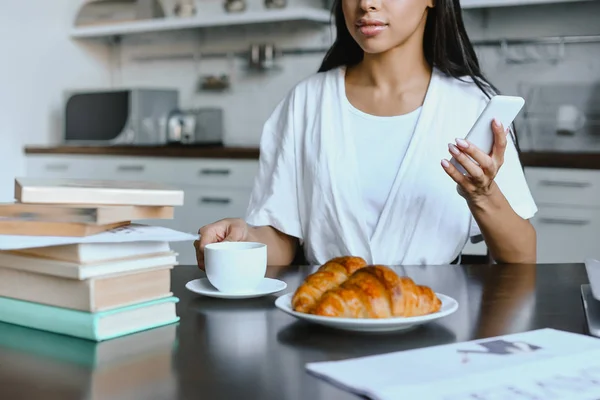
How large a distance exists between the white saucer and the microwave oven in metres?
3.01

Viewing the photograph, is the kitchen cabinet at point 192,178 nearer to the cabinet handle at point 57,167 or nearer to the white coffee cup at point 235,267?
the cabinet handle at point 57,167

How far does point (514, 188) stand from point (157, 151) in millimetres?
2453

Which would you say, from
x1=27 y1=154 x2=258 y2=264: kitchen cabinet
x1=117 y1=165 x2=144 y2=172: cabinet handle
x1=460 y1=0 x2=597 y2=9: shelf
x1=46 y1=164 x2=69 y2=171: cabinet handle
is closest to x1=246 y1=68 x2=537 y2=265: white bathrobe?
x1=460 y1=0 x2=597 y2=9: shelf

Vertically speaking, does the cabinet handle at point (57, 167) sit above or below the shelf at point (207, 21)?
below

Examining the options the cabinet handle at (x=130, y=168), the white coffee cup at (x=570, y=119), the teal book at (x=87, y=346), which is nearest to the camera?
the teal book at (x=87, y=346)

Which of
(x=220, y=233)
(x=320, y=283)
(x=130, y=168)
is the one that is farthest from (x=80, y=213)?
(x=130, y=168)

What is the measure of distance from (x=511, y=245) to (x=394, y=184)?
260 mm

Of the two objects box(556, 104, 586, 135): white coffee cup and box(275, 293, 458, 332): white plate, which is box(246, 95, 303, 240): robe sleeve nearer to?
box(275, 293, 458, 332): white plate

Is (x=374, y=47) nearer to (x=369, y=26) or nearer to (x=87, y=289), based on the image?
(x=369, y=26)

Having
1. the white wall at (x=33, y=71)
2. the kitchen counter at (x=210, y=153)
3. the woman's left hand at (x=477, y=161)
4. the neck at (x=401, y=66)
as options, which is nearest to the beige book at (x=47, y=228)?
the woman's left hand at (x=477, y=161)

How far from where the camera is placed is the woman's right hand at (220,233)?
4.24 feet

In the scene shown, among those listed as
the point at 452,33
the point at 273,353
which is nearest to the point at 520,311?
the point at 273,353

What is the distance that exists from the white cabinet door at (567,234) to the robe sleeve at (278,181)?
149 cm

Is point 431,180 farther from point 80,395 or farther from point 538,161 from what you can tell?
point 538,161
